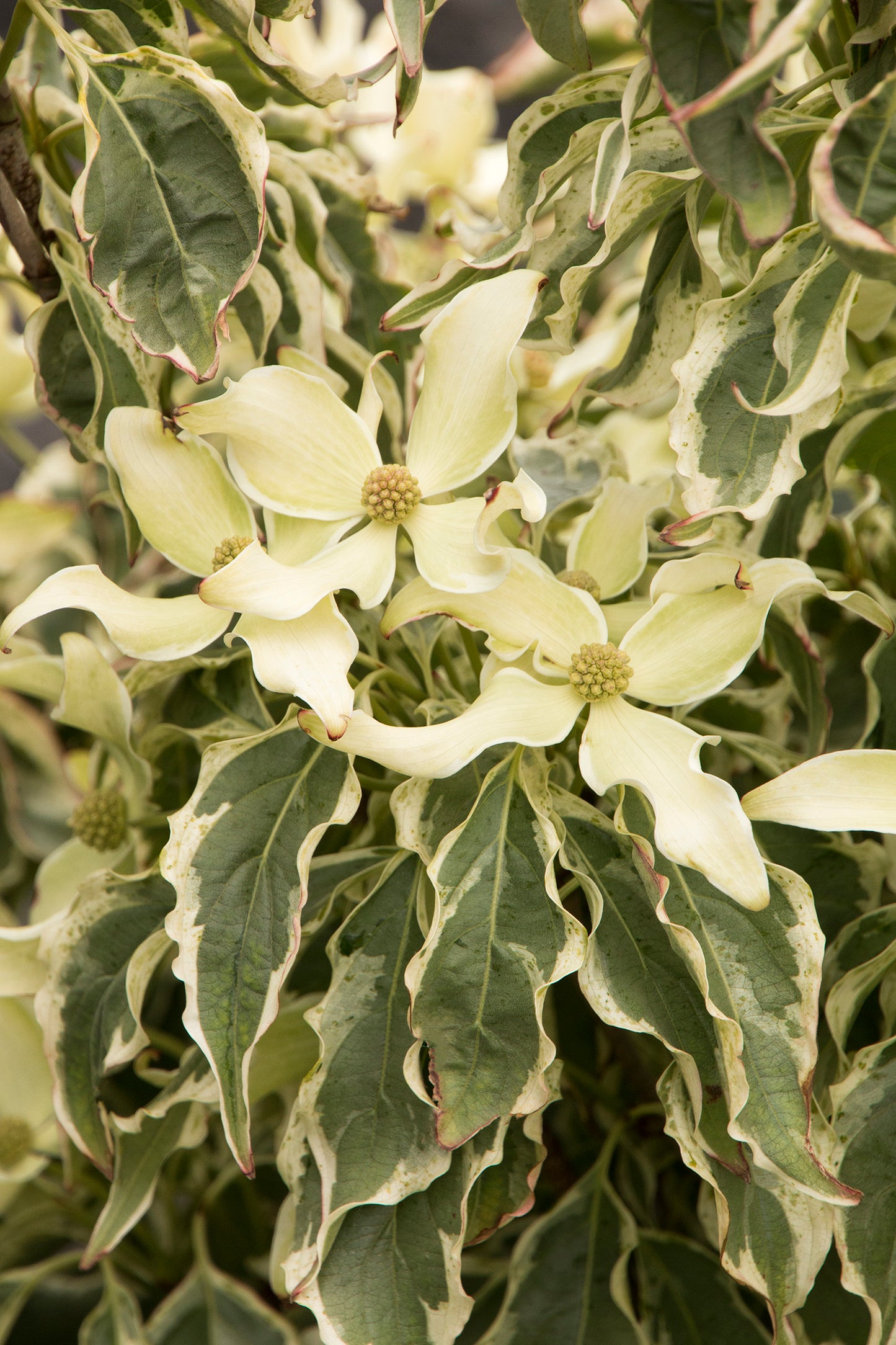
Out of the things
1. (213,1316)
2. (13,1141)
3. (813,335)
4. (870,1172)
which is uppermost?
(813,335)

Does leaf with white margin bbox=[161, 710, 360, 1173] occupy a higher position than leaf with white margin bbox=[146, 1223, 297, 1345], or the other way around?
leaf with white margin bbox=[161, 710, 360, 1173]

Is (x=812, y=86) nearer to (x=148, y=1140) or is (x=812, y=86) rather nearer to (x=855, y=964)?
(x=855, y=964)

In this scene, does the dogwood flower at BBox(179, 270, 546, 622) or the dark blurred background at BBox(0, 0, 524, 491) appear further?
the dark blurred background at BBox(0, 0, 524, 491)

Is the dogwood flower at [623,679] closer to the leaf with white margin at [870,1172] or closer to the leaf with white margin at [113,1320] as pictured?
the leaf with white margin at [870,1172]

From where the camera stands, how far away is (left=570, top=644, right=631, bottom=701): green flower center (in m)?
0.49

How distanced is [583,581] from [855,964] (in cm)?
26

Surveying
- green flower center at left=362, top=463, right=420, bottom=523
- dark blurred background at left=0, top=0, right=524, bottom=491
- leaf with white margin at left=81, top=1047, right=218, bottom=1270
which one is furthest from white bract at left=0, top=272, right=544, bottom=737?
dark blurred background at left=0, top=0, right=524, bottom=491

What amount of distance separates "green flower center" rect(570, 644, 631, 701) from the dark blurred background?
1907mm

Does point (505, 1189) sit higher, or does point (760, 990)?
point (760, 990)

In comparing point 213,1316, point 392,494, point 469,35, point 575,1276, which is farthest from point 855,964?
point 469,35

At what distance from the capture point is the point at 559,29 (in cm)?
53

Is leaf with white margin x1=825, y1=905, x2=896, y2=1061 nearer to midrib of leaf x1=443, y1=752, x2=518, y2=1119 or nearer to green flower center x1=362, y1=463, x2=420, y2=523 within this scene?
midrib of leaf x1=443, y1=752, x2=518, y2=1119

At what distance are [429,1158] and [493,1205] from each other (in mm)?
80

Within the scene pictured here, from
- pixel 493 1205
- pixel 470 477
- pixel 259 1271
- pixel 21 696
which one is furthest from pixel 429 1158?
pixel 21 696
